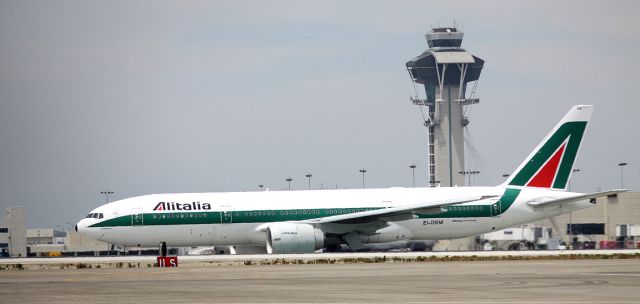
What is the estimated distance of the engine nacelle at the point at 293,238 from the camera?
202ft

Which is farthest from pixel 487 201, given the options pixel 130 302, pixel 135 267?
pixel 130 302

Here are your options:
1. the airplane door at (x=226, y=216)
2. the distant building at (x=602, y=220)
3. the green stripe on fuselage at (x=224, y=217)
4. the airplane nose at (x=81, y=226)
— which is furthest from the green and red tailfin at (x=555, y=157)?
the distant building at (x=602, y=220)

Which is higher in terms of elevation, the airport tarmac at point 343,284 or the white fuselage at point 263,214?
the white fuselage at point 263,214

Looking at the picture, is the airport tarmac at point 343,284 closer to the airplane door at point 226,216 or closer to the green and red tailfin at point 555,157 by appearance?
the airplane door at point 226,216

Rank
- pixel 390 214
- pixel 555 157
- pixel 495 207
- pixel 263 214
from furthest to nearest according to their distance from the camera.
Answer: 1. pixel 555 157
2. pixel 495 207
3. pixel 263 214
4. pixel 390 214

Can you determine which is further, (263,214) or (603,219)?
(603,219)


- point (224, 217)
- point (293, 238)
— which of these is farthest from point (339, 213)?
point (224, 217)

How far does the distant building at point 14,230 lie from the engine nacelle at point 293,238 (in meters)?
65.5

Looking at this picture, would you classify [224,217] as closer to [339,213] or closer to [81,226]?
[339,213]

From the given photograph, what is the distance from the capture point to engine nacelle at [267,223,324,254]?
6166 cm

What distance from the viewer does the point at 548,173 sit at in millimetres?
67938

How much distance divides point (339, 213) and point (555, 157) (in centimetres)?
1382

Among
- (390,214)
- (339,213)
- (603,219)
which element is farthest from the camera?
(603,219)

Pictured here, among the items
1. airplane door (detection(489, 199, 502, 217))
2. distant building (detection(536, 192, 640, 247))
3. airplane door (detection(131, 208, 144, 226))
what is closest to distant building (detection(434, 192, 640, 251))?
distant building (detection(536, 192, 640, 247))
